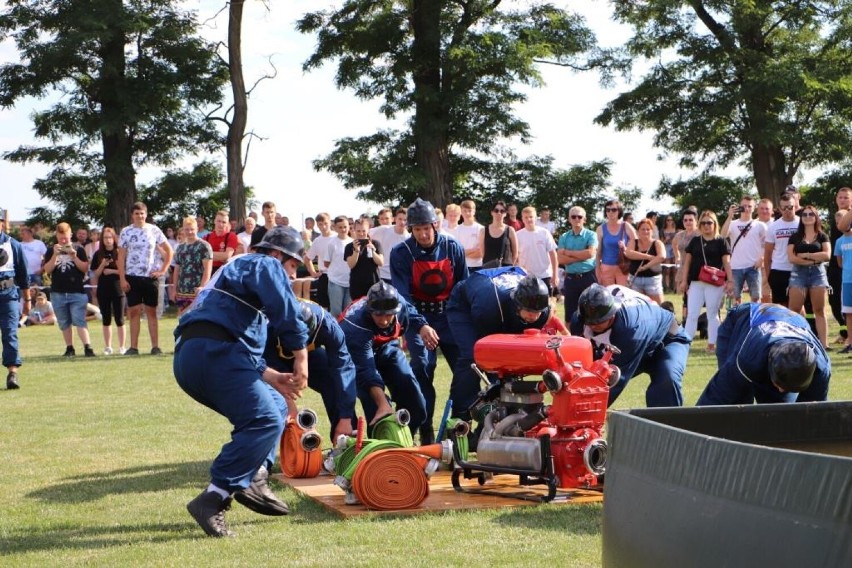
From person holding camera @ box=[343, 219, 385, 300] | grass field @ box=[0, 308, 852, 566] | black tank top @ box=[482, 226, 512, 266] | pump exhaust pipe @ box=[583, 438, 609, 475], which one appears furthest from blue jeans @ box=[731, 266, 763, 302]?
pump exhaust pipe @ box=[583, 438, 609, 475]

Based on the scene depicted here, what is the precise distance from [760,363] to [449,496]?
2.12m

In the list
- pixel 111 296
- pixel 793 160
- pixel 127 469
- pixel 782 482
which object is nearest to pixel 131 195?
pixel 111 296

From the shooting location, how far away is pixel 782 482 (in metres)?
2.44

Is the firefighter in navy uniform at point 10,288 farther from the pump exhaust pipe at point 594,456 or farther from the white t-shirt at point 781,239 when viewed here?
the white t-shirt at point 781,239

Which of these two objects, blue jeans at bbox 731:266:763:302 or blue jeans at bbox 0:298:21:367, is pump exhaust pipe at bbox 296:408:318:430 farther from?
blue jeans at bbox 731:266:763:302

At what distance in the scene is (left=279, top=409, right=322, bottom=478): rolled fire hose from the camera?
324 inches

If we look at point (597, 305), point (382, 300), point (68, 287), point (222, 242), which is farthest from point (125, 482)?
point (68, 287)

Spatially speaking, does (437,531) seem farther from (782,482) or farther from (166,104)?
(166,104)

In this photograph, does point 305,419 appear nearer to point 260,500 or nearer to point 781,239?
point 260,500

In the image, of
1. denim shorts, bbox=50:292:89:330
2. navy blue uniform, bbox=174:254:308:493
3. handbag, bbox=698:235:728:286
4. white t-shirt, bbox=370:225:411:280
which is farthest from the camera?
denim shorts, bbox=50:292:89:330

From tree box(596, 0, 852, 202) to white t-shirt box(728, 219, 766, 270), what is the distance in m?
15.1

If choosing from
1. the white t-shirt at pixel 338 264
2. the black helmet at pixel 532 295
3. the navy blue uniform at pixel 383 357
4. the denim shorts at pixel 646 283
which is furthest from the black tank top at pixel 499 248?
the black helmet at pixel 532 295

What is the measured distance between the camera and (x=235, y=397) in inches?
249

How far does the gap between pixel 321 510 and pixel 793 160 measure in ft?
88.2
